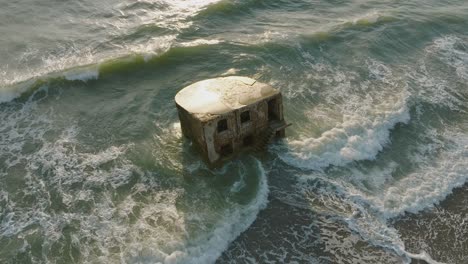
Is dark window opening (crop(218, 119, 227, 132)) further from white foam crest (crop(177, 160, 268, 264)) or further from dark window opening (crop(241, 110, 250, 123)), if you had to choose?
white foam crest (crop(177, 160, 268, 264))

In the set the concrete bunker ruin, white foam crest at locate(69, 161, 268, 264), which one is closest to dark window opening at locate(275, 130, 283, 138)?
the concrete bunker ruin

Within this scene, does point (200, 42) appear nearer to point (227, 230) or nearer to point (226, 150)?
point (226, 150)

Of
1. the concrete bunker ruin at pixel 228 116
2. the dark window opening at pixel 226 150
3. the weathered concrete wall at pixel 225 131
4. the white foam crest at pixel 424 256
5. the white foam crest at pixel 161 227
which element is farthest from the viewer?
the dark window opening at pixel 226 150

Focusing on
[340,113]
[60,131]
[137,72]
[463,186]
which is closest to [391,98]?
[340,113]

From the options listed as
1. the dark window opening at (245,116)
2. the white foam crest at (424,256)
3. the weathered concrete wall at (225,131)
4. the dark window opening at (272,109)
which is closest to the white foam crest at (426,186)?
the white foam crest at (424,256)

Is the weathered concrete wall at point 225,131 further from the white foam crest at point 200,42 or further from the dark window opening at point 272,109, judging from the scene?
the white foam crest at point 200,42

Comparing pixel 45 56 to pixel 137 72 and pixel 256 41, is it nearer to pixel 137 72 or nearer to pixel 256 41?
pixel 137 72

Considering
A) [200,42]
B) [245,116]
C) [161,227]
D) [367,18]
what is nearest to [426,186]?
[245,116]
